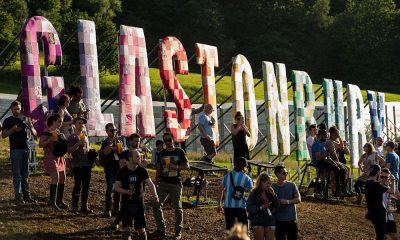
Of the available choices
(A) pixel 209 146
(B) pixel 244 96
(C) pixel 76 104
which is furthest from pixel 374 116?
(C) pixel 76 104

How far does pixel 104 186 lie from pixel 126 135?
1.40 meters

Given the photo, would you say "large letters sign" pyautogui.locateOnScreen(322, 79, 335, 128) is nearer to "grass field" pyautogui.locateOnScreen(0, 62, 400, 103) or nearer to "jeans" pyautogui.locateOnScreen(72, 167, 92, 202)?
"jeans" pyautogui.locateOnScreen(72, 167, 92, 202)

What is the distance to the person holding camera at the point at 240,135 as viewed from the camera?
2430cm

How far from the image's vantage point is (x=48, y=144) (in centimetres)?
1894

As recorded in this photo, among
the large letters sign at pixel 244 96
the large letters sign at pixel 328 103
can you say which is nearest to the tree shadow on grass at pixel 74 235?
the large letters sign at pixel 244 96

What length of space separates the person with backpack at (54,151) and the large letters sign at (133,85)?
3318mm

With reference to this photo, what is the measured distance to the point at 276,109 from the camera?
28688 millimetres

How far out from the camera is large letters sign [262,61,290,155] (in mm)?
28203

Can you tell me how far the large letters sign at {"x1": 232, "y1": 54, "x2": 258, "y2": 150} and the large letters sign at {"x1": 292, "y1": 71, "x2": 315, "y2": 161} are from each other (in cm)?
223

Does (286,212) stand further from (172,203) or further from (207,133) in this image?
(207,133)

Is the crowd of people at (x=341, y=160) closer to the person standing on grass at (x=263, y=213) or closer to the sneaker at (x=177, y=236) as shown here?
the person standing on grass at (x=263, y=213)

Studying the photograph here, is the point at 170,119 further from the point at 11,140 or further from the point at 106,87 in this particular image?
the point at 106,87

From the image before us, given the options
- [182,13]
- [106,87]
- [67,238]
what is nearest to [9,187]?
[67,238]

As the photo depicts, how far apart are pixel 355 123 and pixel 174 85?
9.49 m
